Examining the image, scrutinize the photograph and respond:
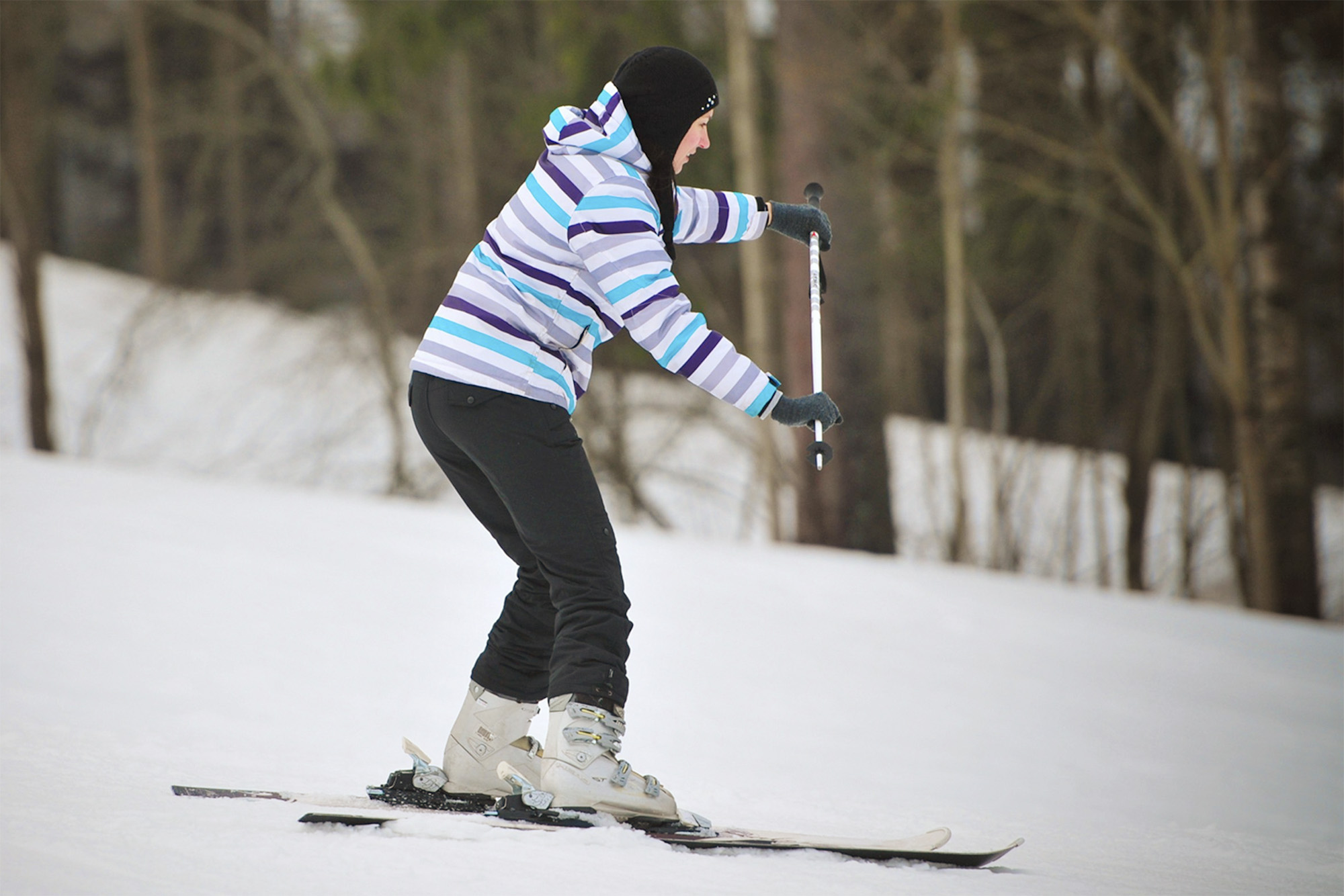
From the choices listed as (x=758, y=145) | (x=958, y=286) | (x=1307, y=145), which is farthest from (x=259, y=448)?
(x=1307, y=145)

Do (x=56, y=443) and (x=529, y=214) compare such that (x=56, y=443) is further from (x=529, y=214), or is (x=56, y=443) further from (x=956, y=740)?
(x=529, y=214)

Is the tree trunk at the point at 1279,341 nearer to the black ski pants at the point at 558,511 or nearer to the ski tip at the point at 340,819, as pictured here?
the black ski pants at the point at 558,511

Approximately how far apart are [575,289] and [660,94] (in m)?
0.41

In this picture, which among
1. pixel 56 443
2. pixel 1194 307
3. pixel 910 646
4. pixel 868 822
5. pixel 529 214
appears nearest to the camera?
pixel 529 214

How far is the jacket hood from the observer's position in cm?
230

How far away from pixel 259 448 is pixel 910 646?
8.04m

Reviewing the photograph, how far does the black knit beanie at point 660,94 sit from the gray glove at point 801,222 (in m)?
0.50

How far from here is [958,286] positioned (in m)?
9.30

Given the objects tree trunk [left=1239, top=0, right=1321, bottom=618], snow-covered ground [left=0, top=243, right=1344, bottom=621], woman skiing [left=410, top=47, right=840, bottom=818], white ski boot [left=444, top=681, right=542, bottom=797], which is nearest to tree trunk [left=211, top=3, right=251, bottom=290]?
snow-covered ground [left=0, top=243, right=1344, bottom=621]

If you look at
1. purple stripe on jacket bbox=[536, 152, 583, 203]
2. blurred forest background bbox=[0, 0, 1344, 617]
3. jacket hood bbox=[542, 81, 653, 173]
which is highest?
blurred forest background bbox=[0, 0, 1344, 617]

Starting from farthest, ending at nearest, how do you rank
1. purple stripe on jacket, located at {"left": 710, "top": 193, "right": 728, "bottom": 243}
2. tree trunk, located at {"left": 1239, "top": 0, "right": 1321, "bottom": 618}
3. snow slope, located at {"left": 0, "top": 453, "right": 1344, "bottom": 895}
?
1. tree trunk, located at {"left": 1239, "top": 0, "right": 1321, "bottom": 618}
2. purple stripe on jacket, located at {"left": 710, "top": 193, "right": 728, "bottom": 243}
3. snow slope, located at {"left": 0, "top": 453, "right": 1344, "bottom": 895}

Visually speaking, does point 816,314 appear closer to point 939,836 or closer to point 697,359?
point 697,359

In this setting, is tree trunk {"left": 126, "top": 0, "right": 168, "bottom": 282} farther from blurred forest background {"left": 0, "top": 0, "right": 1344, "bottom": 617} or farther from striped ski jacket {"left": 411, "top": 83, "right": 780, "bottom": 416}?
striped ski jacket {"left": 411, "top": 83, "right": 780, "bottom": 416}

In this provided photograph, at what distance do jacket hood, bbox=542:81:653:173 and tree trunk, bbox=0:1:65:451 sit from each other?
28.7 feet
